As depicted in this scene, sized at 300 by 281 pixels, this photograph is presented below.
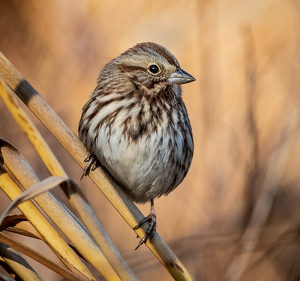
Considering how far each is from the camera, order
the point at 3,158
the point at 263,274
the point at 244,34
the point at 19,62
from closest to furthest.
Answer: the point at 3,158, the point at 263,274, the point at 19,62, the point at 244,34

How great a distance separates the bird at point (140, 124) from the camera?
1.86 m

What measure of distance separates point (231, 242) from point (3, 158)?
200cm

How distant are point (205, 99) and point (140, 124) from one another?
49.8 inches

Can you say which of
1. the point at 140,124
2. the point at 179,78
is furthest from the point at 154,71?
the point at 140,124

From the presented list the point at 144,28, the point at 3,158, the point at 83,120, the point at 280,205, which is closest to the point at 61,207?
the point at 3,158

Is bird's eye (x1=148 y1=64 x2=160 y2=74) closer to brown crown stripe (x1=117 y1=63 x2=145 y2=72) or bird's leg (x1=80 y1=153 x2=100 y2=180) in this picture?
brown crown stripe (x1=117 y1=63 x2=145 y2=72)

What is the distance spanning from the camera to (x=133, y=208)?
157 cm

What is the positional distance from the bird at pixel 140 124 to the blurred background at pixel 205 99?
0.96 meters

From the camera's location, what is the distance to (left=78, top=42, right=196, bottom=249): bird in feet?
6.11

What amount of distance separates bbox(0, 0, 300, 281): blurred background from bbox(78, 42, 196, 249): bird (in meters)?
0.96

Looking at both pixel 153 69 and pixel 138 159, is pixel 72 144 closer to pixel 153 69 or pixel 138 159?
pixel 138 159

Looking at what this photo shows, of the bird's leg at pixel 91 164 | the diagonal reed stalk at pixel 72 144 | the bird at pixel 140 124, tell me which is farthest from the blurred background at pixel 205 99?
the diagonal reed stalk at pixel 72 144

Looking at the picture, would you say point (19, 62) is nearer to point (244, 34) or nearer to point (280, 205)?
point (244, 34)

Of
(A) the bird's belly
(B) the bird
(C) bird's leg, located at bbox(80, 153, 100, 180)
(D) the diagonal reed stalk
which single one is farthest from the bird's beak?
(D) the diagonal reed stalk
